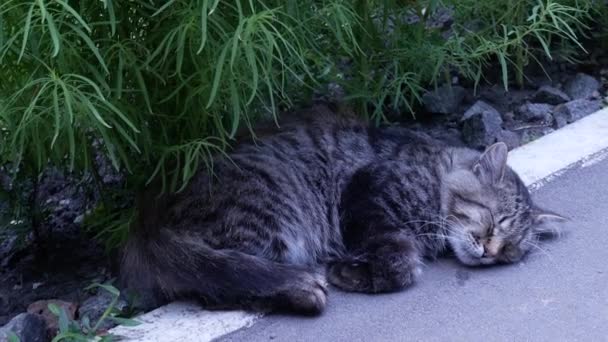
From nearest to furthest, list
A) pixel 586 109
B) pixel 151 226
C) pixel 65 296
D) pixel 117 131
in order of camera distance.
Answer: pixel 117 131
pixel 151 226
pixel 65 296
pixel 586 109

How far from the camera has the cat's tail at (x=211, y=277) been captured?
3.12 m

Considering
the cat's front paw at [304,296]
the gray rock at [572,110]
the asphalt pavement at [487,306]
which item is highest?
the gray rock at [572,110]

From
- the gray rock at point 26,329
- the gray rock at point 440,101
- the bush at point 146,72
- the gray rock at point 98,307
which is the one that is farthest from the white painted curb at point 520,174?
the gray rock at point 440,101

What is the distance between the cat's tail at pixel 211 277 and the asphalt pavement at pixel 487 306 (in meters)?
0.08

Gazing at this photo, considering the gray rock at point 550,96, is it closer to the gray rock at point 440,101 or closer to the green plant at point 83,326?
the gray rock at point 440,101

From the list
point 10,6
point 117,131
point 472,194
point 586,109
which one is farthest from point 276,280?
point 586,109

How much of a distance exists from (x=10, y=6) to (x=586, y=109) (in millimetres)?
3217

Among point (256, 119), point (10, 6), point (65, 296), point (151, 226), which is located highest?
point (10, 6)

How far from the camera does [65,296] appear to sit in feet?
11.5

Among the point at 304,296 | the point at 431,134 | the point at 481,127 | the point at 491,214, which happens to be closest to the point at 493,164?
the point at 491,214

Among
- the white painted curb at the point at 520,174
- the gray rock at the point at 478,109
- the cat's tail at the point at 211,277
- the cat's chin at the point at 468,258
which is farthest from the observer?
the gray rock at the point at 478,109

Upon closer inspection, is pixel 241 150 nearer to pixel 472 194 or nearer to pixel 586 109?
pixel 472 194

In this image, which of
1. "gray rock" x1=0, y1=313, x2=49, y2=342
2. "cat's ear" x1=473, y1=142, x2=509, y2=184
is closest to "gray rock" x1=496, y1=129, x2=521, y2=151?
"cat's ear" x1=473, y1=142, x2=509, y2=184

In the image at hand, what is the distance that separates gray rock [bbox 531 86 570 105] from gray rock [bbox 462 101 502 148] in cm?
55
